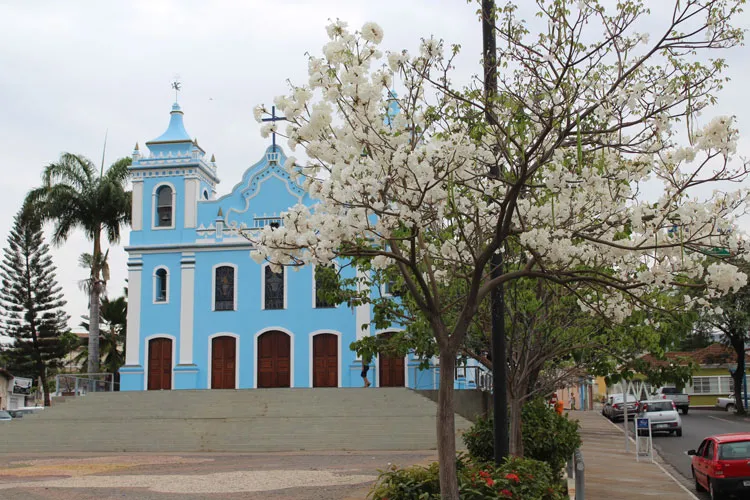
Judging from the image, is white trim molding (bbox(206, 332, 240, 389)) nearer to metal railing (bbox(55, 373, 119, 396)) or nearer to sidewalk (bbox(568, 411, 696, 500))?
metal railing (bbox(55, 373, 119, 396))

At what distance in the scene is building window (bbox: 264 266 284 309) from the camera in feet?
100

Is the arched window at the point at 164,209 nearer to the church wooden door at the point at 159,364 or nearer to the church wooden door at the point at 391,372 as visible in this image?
the church wooden door at the point at 159,364

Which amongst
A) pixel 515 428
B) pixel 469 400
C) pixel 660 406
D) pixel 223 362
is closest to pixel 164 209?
pixel 223 362

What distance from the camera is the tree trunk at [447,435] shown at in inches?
300

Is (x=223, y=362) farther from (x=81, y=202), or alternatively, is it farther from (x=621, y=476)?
(x=621, y=476)

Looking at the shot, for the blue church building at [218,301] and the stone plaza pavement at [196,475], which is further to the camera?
the blue church building at [218,301]

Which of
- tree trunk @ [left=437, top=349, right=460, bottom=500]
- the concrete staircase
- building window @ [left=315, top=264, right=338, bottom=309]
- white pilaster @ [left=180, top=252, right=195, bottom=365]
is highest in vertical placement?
white pilaster @ [left=180, top=252, right=195, bottom=365]

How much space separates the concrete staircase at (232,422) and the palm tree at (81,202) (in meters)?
8.98

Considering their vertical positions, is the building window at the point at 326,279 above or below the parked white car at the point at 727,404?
above

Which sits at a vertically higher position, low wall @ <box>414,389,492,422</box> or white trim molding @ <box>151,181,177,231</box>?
white trim molding @ <box>151,181,177,231</box>

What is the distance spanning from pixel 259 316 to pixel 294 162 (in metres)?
22.7

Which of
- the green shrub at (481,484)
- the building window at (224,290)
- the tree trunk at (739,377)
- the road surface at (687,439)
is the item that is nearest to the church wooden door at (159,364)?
the building window at (224,290)

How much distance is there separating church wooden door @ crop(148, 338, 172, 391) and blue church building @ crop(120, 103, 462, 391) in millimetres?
35

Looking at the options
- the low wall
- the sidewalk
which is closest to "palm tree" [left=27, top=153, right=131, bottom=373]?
the low wall
